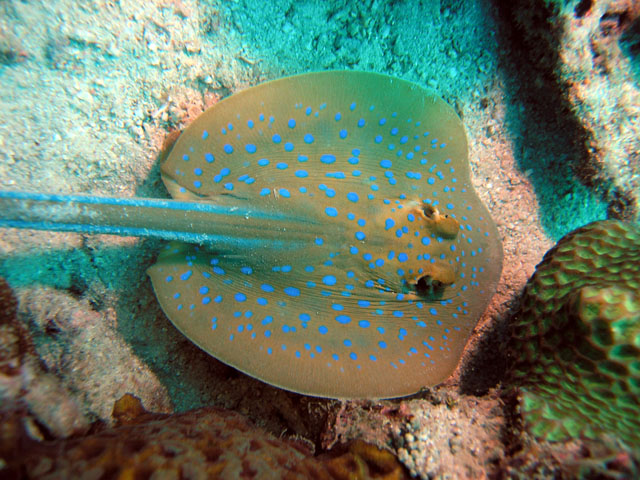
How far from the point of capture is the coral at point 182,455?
Result: 72.4 inches

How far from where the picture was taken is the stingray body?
2896mm

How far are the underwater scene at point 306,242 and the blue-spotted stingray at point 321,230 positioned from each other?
0.07ft

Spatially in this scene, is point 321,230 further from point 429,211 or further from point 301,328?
point 429,211

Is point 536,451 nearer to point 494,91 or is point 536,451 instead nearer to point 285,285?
point 285,285

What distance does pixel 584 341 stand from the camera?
2453mm

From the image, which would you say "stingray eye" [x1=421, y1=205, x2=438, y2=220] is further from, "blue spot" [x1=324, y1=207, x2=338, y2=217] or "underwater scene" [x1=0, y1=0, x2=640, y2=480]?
"blue spot" [x1=324, y1=207, x2=338, y2=217]

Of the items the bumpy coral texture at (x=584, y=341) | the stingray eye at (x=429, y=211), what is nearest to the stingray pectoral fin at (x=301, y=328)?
the bumpy coral texture at (x=584, y=341)

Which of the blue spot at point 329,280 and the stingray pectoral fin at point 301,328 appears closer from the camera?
the stingray pectoral fin at point 301,328

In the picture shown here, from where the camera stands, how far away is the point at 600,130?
371 cm

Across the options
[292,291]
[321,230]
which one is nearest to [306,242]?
[321,230]

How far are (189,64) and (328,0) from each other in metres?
1.81

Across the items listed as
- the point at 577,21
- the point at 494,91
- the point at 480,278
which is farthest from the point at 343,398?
the point at 577,21

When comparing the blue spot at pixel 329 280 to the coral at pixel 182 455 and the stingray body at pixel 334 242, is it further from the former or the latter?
the coral at pixel 182 455

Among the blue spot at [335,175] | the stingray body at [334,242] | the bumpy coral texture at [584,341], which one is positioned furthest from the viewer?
the blue spot at [335,175]
